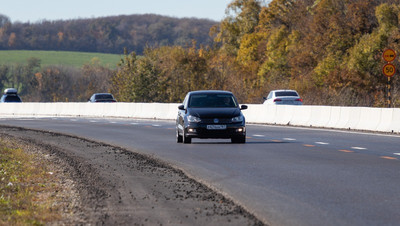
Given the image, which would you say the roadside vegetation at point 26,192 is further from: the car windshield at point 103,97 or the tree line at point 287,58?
the car windshield at point 103,97

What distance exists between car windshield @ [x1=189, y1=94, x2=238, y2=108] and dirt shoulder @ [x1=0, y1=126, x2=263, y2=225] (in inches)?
189

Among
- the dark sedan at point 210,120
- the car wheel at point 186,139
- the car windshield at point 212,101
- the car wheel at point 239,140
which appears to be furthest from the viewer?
the car windshield at point 212,101

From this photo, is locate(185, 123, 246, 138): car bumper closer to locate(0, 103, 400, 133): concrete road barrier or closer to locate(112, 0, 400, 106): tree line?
locate(0, 103, 400, 133): concrete road barrier

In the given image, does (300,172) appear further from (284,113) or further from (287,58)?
(287,58)

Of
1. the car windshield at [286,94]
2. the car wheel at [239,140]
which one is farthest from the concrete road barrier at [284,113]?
the car wheel at [239,140]

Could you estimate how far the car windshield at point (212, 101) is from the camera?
2440cm

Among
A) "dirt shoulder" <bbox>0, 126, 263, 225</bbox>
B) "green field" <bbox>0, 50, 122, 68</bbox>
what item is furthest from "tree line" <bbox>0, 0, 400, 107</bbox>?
"green field" <bbox>0, 50, 122, 68</bbox>

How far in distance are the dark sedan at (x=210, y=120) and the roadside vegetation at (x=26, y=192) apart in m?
5.35

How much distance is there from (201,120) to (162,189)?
34.8 feet

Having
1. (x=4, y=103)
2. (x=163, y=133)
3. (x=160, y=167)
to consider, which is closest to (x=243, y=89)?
(x=4, y=103)

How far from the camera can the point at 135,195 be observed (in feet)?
39.7

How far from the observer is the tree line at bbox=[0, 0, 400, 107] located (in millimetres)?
62719

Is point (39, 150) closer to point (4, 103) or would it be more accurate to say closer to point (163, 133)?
point (163, 133)

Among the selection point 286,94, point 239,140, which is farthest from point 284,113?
point 239,140
